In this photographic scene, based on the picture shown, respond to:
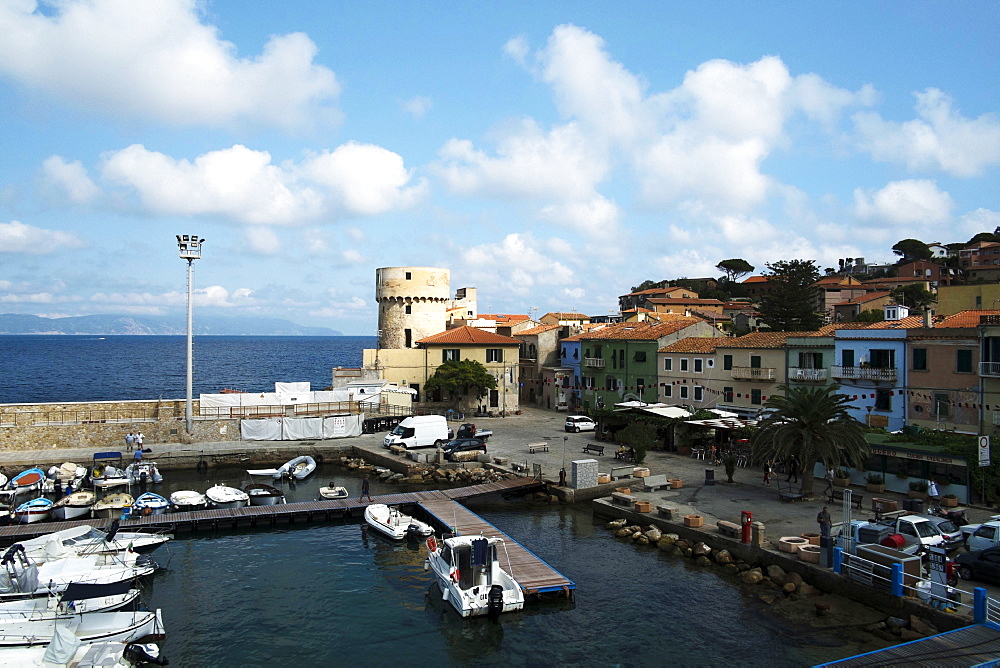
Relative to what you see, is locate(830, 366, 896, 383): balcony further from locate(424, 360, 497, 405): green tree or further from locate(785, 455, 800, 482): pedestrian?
locate(424, 360, 497, 405): green tree

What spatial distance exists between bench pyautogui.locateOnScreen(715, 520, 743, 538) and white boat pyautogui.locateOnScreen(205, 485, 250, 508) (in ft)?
71.6

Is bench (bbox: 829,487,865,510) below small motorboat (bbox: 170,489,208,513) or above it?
above

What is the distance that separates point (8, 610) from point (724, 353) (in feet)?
141

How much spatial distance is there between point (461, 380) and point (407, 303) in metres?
14.7

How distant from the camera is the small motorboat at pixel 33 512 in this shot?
30.4 metres

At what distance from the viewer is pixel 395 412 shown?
178 feet

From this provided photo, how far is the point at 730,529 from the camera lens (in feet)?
80.6

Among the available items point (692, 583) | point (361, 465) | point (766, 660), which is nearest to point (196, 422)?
point (361, 465)

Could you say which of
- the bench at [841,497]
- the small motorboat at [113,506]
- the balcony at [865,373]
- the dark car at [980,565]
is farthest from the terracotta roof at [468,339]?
the dark car at [980,565]

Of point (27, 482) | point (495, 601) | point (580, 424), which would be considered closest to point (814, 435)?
point (495, 601)

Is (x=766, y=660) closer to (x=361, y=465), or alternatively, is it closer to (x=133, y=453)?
(x=361, y=465)

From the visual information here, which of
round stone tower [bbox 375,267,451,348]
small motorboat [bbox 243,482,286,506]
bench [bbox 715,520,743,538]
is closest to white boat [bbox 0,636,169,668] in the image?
small motorboat [bbox 243,482,286,506]

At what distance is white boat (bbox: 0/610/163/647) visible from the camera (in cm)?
1802

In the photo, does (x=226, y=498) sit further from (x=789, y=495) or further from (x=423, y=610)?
(x=789, y=495)
